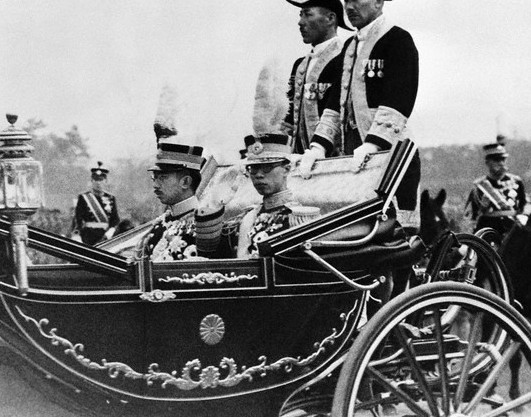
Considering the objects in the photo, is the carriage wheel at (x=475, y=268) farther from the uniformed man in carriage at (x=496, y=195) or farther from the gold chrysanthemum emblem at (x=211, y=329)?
the uniformed man in carriage at (x=496, y=195)

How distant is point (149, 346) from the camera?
3496 mm

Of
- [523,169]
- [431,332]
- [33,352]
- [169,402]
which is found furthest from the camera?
[523,169]

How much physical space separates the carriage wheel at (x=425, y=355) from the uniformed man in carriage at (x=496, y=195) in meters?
5.46

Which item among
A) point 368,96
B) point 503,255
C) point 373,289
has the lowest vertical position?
point 503,255

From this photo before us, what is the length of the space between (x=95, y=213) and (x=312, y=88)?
7.14 m

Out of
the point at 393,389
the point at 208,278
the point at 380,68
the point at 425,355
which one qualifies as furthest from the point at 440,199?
the point at 208,278

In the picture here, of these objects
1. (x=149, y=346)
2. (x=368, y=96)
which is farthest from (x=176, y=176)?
(x=149, y=346)

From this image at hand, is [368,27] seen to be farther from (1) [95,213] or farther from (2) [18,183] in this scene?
(1) [95,213]

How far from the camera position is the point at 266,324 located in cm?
373

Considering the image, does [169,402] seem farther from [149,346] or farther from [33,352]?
[33,352]

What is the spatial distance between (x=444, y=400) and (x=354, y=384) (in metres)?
0.39

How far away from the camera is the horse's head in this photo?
29.5ft

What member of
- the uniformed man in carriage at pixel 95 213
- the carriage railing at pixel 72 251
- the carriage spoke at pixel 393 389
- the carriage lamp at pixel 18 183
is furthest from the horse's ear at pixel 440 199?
the carriage lamp at pixel 18 183

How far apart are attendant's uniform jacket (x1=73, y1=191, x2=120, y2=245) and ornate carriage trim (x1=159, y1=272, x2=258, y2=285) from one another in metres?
8.39
